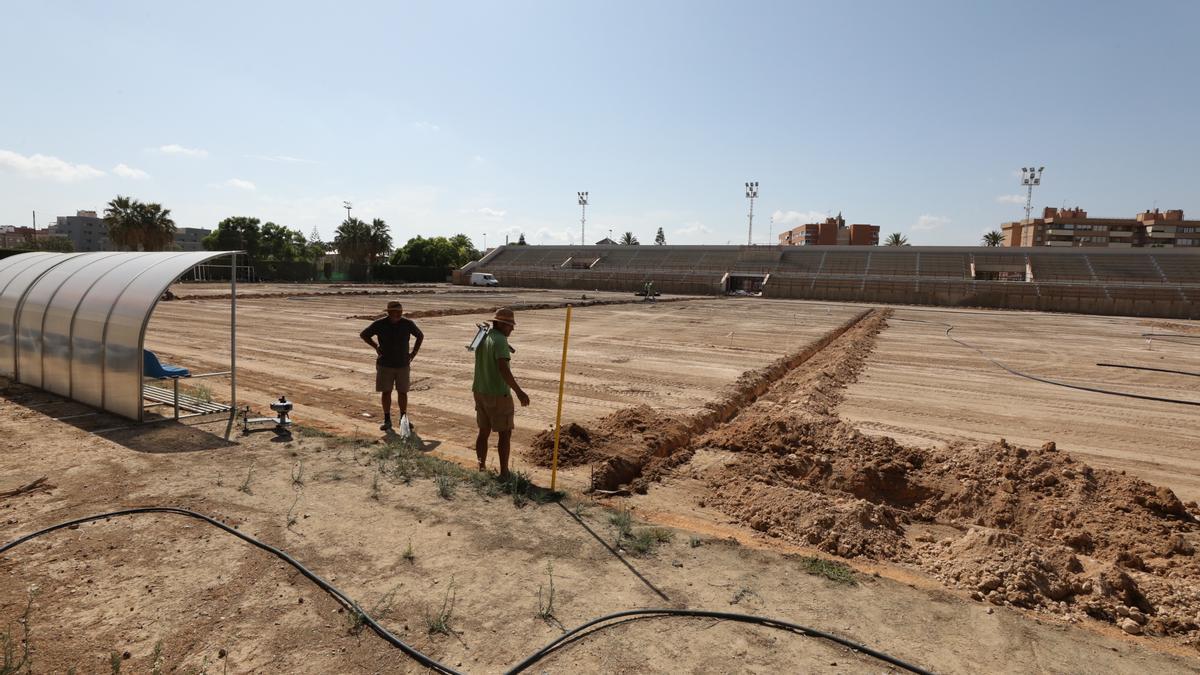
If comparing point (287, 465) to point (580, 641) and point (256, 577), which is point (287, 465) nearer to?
point (256, 577)

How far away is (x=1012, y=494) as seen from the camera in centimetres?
708

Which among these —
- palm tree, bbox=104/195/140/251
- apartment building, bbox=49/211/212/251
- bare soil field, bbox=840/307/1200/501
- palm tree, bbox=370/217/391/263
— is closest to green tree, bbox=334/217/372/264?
palm tree, bbox=370/217/391/263

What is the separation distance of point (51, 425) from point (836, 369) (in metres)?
16.0

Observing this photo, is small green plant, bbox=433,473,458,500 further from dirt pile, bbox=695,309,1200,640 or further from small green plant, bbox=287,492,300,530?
dirt pile, bbox=695,309,1200,640

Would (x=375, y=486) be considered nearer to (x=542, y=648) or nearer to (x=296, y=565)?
(x=296, y=565)

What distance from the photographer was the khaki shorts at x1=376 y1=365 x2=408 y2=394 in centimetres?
905

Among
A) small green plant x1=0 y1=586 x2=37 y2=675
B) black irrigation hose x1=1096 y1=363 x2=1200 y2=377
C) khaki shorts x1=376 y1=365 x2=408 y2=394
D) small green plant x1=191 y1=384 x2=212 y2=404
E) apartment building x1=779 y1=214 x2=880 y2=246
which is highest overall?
apartment building x1=779 y1=214 x2=880 y2=246

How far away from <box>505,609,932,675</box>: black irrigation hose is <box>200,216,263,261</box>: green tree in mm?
80780

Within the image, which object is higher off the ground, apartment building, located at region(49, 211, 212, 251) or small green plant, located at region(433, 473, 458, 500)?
apartment building, located at region(49, 211, 212, 251)

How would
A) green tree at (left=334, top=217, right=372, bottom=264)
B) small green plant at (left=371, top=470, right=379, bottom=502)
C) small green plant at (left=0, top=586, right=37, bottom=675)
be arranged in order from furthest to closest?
green tree at (left=334, top=217, right=372, bottom=264)
small green plant at (left=371, top=470, right=379, bottom=502)
small green plant at (left=0, top=586, right=37, bottom=675)

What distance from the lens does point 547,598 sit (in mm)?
4578

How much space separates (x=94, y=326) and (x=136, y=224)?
216 feet

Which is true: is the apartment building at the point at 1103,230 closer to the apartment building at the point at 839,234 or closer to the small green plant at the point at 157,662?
the apartment building at the point at 839,234

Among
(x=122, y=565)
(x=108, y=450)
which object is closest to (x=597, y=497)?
(x=122, y=565)
